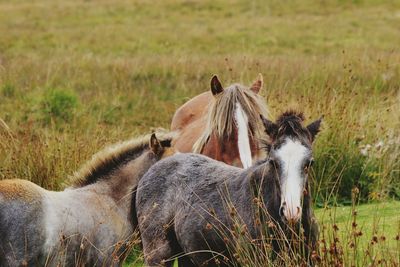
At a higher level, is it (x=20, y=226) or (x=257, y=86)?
(x=257, y=86)

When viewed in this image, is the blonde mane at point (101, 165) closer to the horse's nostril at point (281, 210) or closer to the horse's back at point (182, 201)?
the horse's back at point (182, 201)

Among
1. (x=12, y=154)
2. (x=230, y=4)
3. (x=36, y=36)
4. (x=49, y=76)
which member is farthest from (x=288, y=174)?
(x=230, y=4)

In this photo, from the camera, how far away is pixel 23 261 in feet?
20.0

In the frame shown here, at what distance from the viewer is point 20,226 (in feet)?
20.5

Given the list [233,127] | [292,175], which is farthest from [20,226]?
[233,127]

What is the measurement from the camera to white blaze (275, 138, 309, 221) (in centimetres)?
517

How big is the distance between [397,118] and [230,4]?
84.9 ft

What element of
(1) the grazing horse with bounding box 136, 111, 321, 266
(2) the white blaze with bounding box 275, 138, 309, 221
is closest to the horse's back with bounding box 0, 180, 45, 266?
(1) the grazing horse with bounding box 136, 111, 321, 266

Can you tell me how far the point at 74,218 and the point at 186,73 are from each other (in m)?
12.0

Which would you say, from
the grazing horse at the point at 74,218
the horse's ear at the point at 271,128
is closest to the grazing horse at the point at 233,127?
the grazing horse at the point at 74,218

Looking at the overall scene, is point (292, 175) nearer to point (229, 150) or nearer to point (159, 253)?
point (159, 253)

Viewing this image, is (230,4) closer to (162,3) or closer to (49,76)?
(162,3)

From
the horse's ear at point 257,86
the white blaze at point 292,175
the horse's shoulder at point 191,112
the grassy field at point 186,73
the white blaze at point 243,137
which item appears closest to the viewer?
the white blaze at point 292,175

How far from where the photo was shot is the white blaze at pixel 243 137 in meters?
7.73
